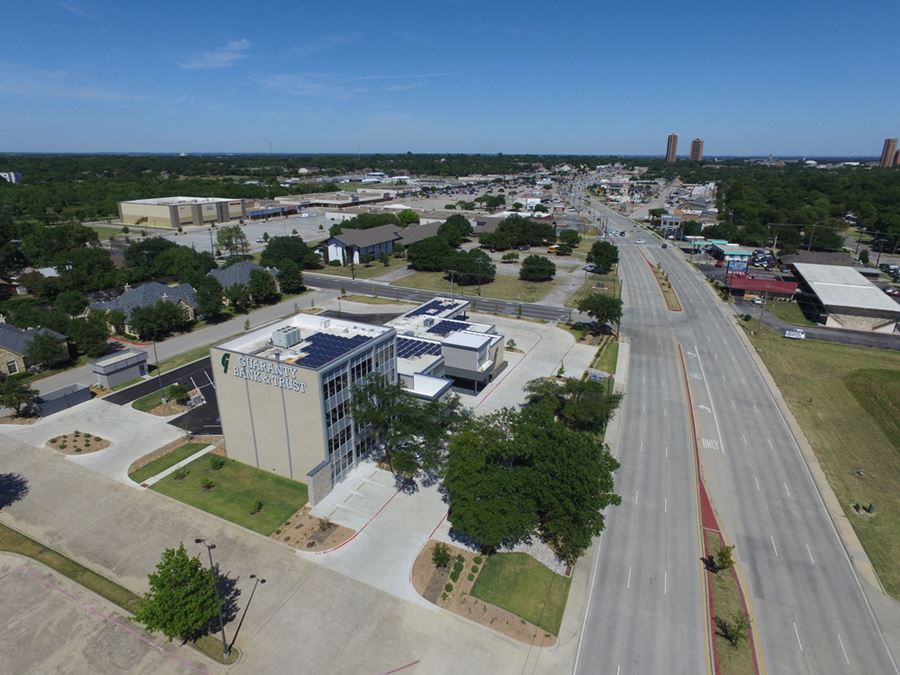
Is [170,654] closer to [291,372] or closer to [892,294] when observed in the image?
[291,372]

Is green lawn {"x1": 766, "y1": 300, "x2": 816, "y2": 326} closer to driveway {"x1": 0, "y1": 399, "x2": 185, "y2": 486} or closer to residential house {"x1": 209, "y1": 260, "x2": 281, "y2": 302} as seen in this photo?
residential house {"x1": 209, "y1": 260, "x2": 281, "y2": 302}

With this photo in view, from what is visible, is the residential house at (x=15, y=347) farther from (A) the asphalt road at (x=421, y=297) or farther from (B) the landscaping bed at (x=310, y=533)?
(A) the asphalt road at (x=421, y=297)

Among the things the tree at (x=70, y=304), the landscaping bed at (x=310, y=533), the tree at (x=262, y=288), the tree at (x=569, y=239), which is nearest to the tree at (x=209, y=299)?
the tree at (x=262, y=288)

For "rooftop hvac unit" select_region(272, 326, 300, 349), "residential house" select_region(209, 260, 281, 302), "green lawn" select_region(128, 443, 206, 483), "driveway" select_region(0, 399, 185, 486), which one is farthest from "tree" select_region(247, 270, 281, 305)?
"rooftop hvac unit" select_region(272, 326, 300, 349)

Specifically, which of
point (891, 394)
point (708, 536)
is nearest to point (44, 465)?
point (708, 536)

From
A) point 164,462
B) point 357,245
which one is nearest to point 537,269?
point 357,245

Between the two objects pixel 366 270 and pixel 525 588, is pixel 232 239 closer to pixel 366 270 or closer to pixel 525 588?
pixel 366 270
